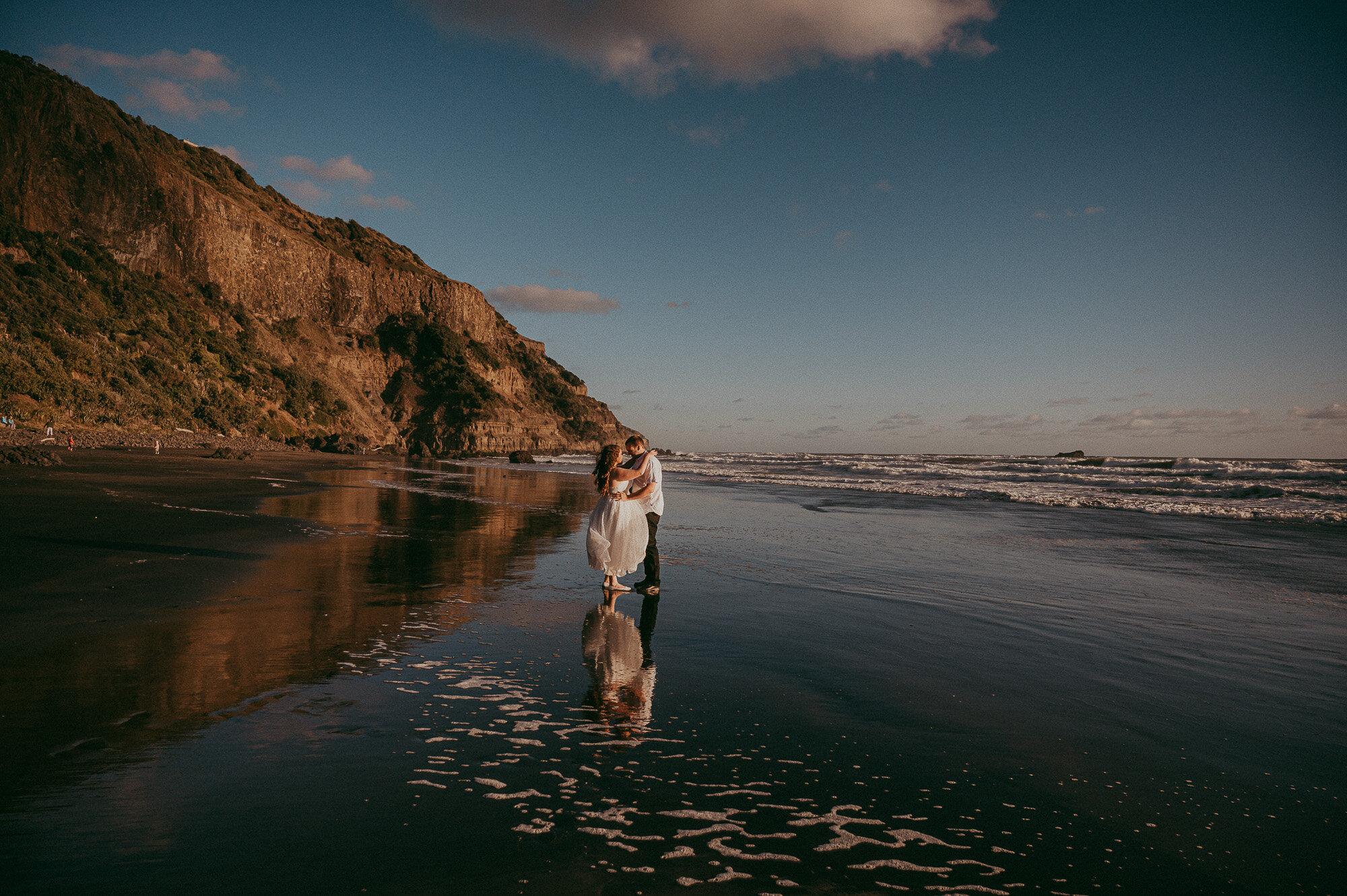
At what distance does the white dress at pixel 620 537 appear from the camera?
7633 millimetres

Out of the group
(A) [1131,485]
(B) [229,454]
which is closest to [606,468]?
(A) [1131,485]

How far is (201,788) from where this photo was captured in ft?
9.66

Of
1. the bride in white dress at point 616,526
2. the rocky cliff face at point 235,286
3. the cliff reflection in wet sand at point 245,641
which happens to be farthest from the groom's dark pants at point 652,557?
the rocky cliff face at point 235,286

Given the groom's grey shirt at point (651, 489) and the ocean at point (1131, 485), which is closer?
the groom's grey shirt at point (651, 489)

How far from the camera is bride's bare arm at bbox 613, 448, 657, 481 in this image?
24.9 feet

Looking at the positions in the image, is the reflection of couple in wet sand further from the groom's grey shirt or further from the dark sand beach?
the groom's grey shirt

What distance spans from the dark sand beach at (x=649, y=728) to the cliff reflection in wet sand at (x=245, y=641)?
0.12 feet

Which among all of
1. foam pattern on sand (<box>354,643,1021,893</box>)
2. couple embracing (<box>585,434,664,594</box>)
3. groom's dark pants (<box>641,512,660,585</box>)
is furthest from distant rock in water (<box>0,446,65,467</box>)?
foam pattern on sand (<box>354,643,1021,893</box>)

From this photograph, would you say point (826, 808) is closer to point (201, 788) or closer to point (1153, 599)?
point (201, 788)

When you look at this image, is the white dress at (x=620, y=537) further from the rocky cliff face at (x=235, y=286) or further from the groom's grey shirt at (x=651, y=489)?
the rocky cliff face at (x=235, y=286)

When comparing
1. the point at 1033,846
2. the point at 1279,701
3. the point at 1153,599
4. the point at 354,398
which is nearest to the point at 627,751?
the point at 1033,846

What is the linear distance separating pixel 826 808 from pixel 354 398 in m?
Result: 89.8

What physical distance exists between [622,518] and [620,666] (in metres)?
2.74

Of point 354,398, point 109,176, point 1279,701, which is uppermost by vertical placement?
point 109,176
